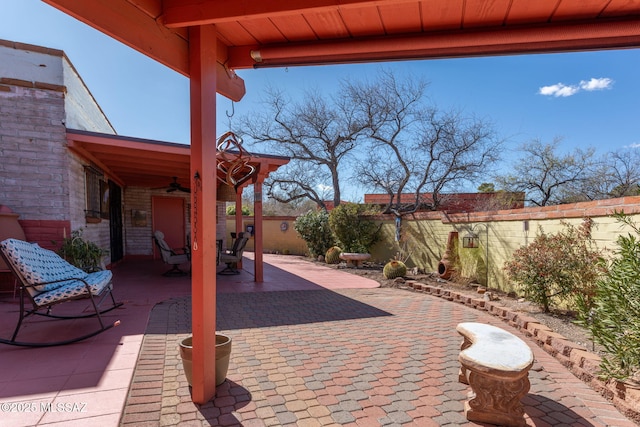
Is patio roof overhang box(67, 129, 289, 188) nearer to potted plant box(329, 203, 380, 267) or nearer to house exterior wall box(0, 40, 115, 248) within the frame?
house exterior wall box(0, 40, 115, 248)

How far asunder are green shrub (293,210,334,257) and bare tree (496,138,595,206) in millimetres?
→ 7297

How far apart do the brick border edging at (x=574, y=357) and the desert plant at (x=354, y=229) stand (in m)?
5.56

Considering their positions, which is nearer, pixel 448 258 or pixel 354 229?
pixel 448 258

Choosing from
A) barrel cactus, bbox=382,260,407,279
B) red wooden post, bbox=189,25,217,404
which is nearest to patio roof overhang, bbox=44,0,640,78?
red wooden post, bbox=189,25,217,404

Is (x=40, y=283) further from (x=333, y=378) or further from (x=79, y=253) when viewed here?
(x=333, y=378)

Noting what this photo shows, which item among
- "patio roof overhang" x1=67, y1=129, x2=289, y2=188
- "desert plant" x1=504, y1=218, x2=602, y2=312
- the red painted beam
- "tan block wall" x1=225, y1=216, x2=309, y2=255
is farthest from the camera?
"tan block wall" x1=225, y1=216, x2=309, y2=255

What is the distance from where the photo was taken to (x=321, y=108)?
1485 centimetres

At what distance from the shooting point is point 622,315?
2.49 m

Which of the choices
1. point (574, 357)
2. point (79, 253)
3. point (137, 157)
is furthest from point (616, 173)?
point (79, 253)

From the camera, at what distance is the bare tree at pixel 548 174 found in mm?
12422

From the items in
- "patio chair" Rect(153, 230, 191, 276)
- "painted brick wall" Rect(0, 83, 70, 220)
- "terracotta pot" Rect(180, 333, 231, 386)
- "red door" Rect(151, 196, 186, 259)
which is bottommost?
"terracotta pot" Rect(180, 333, 231, 386)

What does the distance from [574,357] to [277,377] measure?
2.68 metres

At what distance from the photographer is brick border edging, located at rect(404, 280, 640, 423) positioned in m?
2.36

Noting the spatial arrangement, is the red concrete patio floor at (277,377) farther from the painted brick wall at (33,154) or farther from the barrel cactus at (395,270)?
the barrel cactus at (395,270)
